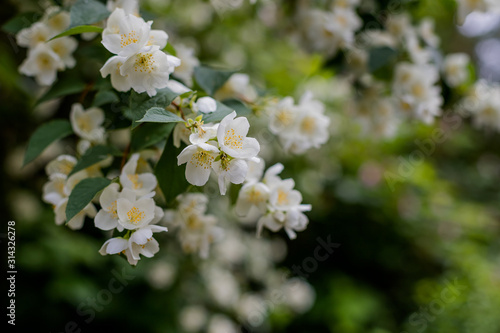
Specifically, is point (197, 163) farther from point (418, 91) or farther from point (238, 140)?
point (418, 91)

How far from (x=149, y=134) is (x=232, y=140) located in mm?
167

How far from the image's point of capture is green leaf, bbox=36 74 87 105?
81cm

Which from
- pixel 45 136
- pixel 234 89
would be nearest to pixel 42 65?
pixel 45 136

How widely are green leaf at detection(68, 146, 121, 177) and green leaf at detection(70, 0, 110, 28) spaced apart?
0.22m

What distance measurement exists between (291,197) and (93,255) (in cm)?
157

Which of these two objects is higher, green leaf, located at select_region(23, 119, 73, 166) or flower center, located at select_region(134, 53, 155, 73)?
flower center, located at select_region(134, 53, 155, 73)

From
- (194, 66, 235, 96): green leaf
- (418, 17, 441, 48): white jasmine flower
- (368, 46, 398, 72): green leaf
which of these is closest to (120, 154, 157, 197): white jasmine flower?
(194, 66, 235, 96): green leaf

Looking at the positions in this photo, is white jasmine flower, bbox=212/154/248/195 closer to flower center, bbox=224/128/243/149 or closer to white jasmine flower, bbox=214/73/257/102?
flower center, bbox=224/128/243/149

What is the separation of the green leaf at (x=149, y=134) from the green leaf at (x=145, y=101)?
44mm

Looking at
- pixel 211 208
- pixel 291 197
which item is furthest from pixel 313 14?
pixel 211 208

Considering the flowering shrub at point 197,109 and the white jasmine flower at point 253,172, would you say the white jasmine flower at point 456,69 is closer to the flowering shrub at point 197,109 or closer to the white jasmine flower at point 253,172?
the flowering shrub at point 197,109

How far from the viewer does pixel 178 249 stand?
7.48 feet

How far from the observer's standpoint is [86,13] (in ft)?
2.31

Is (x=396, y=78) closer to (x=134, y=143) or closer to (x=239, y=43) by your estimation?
(x=134, y=143)
